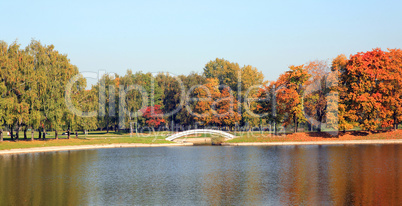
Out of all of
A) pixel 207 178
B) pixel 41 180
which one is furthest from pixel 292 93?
pixel 41 180

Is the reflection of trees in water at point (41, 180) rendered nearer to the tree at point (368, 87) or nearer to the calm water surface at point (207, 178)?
the calm water surface at point (207, 178)

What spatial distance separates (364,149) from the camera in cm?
6009

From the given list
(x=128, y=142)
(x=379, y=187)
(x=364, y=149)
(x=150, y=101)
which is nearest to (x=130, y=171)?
(x=379, y=187)

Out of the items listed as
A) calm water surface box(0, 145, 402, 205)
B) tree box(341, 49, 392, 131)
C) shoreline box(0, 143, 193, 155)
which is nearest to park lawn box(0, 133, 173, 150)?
shoreline box(0, 143, 193, 155)

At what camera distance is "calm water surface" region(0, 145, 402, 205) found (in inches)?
1137

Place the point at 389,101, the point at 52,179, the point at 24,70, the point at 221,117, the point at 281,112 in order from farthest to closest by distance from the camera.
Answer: the point at 221,117 → the point at 281,112 → the point at 389,101 → the point at 24,70 → the point at 52,179

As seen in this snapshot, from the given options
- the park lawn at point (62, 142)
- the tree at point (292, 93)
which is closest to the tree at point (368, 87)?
the tree at point (292, 93)

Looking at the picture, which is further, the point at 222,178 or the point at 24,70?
the point at 24,70

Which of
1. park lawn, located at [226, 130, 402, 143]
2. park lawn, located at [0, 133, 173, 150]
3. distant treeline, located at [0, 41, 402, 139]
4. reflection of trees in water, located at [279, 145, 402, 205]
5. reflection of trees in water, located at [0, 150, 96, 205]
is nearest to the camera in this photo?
reflection of trees in water, located at [279, 145, 402, 205]

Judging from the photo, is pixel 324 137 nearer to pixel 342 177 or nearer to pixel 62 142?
pixel 342 177

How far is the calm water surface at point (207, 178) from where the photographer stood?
28.9m

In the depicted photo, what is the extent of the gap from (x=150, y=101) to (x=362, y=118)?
51.6m

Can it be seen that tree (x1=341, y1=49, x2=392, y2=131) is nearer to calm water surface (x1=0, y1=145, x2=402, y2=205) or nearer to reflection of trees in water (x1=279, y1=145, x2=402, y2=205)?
calm water surface (x1=0, y1=145, x2=402, y2=205)

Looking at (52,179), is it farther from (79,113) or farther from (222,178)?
(79,113)
